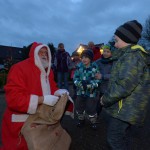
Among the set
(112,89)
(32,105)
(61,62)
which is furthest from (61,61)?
(112,89)

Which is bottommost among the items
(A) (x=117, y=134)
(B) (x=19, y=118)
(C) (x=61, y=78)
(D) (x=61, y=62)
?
(A) (x=117, y=134)

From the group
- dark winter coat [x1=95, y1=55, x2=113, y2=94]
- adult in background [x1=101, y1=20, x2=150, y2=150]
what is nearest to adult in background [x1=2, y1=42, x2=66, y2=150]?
adult in background [x1=101, y1=20, x2=150, y2=150]

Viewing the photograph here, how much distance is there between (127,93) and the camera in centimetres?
309

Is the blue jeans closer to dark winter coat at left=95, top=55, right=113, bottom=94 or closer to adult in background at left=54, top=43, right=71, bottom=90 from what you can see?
adult in background at left=54, top=43, right=71, bottom=90

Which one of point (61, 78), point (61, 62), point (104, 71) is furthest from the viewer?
point (61, 78)

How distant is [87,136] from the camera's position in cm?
526

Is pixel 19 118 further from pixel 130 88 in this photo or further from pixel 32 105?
pixel 130 88

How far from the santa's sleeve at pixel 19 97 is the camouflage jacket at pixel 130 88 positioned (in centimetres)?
90

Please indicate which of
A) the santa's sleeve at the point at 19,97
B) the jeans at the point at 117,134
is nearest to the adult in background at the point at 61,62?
the santa's sleeve at the point at 19,97

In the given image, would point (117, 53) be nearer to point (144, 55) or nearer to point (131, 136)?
point (144, 55)

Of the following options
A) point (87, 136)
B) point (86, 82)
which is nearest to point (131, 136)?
point (87, 136)

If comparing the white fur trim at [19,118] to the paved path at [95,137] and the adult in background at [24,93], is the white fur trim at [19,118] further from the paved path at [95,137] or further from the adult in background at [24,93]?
the paved path at [95,137]

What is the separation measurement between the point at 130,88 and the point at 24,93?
1333 millimetres

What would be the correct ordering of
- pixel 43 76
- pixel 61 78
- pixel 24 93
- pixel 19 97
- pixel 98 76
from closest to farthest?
pixel 19 97 < pixel 24 93 < pixel 43 76 < pixel 98 76 < pixel 61 78
